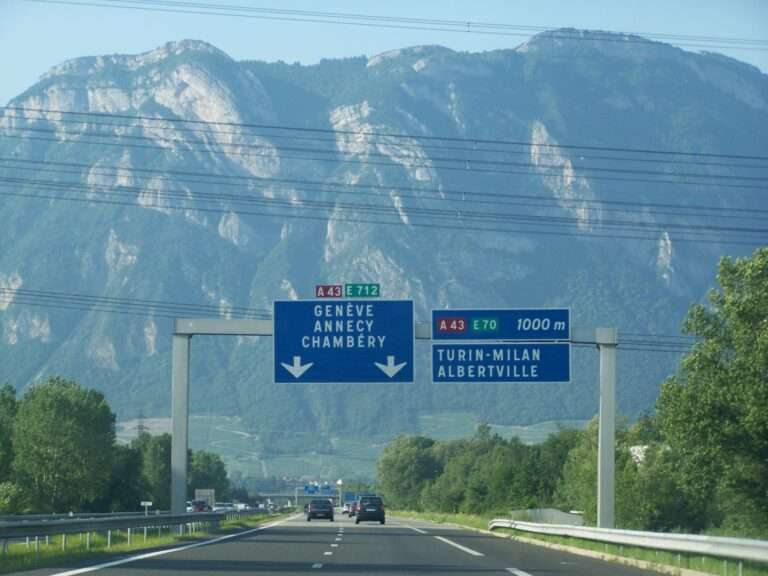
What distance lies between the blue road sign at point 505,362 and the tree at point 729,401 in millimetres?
10870

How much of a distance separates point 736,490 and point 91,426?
98.0 meters

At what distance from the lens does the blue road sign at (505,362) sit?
56.2 metres

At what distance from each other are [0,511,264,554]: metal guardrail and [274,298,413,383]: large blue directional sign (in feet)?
23.6

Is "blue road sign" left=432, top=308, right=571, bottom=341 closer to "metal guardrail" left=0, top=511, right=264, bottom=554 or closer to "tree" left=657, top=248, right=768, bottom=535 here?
"tree" left=657, top=248, right=768, bottom=535

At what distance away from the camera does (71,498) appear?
146m

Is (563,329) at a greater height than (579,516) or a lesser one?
greater

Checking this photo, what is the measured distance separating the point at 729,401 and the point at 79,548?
33866mm

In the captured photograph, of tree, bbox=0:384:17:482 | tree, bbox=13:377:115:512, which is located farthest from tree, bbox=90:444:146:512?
tree, bbox=0:384:17:482

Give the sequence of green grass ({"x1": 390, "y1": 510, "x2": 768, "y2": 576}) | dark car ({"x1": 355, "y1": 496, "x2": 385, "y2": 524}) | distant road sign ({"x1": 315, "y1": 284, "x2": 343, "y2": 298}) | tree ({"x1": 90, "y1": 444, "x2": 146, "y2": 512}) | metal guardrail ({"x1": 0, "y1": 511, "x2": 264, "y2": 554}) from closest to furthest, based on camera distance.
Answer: green grass ({"x1": 390, "y1": 510, "x2": 768, "y2": 576}) → metal guardrail ({"x1": 0, "y1": 511, "x2": 264, "y2": 554}) → distant road sign ({"x1": 315, "y1": 284, "x2": 343, "y2": 298}) → dark car ({"x1": 355, "y1": 496, "x2": 385, "y2": 524}) → tree ({"x1": 90, "y1": 444, "x2": 146, "y2": 512})

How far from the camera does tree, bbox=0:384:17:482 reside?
150125 mm

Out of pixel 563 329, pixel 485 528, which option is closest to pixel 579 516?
pixel 485 528

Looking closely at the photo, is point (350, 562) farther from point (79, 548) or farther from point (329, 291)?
point (329, 291)

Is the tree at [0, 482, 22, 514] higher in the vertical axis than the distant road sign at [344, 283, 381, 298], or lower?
lower

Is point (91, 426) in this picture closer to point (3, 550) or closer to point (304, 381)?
point (304, 381)
